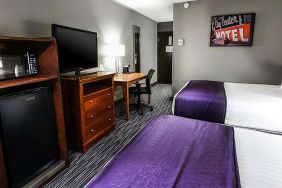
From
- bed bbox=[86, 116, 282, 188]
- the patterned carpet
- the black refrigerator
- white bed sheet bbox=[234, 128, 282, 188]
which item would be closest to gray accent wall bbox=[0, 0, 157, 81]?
the black refrigerator

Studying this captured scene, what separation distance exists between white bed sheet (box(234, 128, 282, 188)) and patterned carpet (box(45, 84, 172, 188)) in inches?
58.8

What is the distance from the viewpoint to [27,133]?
170cm

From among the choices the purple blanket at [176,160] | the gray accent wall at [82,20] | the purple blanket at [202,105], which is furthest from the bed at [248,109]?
the gray accent wall at [82,20]

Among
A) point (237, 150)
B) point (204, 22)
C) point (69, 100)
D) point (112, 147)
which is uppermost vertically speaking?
point (204, 22)

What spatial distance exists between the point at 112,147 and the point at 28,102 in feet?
4.26

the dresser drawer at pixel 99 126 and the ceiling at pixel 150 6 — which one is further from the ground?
the ceiling at pixel 150 6

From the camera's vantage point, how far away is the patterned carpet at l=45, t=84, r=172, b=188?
1964 millimetres

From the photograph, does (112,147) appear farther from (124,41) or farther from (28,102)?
Result: (124,41)

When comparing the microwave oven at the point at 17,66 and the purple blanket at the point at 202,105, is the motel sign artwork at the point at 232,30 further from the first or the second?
the microwave oven at the point at 17,66

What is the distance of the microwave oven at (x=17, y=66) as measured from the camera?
1.68m

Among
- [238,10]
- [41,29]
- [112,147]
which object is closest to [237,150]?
[112,147]

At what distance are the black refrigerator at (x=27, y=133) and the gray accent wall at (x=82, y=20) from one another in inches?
37.1

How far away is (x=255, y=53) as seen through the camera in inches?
157

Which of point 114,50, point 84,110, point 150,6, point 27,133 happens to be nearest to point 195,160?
point 27,133
